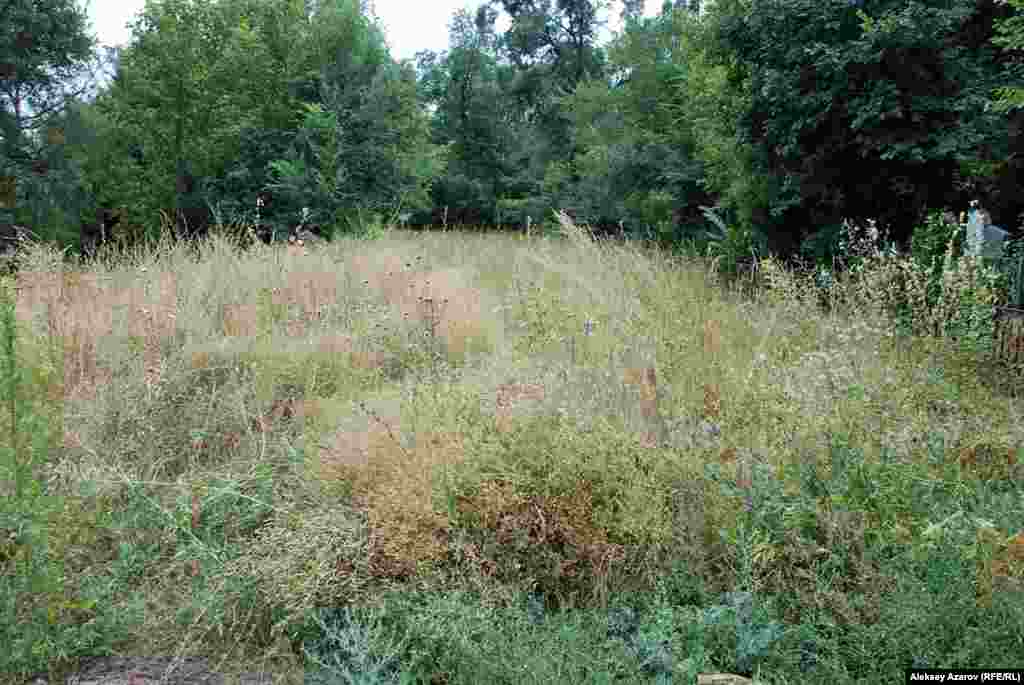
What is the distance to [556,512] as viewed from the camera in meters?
3.05

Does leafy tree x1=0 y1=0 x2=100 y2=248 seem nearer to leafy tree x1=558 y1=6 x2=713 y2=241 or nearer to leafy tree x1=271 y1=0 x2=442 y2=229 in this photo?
leafy tree x1=271 y1=0 x2=442 y2=229

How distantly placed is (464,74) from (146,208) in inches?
547

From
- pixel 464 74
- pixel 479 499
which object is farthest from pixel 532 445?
pixel 464 74

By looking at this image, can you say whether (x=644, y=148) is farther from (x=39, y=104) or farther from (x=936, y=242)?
(x=39, y=104)

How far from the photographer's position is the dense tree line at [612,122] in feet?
24.7

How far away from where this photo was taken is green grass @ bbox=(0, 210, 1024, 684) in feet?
8.36

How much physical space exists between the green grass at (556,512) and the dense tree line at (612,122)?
388 cm

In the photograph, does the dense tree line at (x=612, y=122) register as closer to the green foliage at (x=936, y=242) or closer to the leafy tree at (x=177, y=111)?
the leafy tree at (x=177, y=111)

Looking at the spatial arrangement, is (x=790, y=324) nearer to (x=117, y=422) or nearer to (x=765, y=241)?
(x=117, y=422)

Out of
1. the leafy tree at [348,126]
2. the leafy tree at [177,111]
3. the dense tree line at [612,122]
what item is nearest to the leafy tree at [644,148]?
the dense tree line at [612,122]

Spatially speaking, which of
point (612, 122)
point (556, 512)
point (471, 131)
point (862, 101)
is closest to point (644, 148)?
point (612, 122)

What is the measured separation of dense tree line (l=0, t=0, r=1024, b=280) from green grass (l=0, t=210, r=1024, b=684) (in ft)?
12.7

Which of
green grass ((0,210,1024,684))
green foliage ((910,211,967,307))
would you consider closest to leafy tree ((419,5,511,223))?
green foliage ((910,211,967,307))

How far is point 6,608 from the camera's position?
9.27 ft
